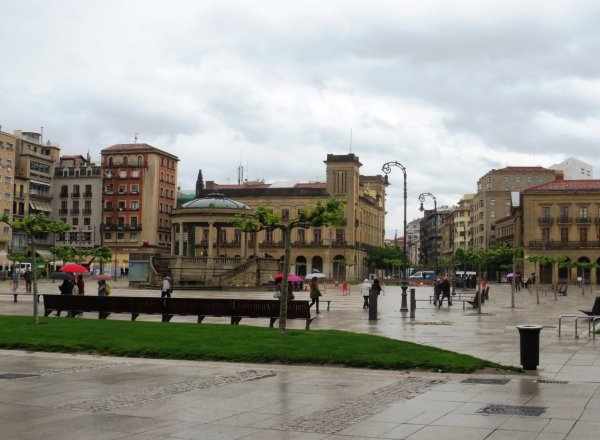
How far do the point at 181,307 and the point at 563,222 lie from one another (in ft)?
282

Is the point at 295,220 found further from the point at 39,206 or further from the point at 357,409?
the point at 39,206

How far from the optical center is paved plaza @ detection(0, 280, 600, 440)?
8.40 meters

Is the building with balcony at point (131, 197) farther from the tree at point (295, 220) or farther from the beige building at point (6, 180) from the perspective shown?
the tree at point (295, 220)

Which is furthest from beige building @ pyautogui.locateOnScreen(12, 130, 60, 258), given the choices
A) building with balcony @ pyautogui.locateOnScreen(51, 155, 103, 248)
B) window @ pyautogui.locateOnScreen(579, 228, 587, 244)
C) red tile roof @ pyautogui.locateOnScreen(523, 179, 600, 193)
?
window @ pyautogui.locateOnScreen(579, 228, 587, 244)

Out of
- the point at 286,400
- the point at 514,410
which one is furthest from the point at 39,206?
the point at 514,410

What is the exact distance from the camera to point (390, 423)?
885 cm

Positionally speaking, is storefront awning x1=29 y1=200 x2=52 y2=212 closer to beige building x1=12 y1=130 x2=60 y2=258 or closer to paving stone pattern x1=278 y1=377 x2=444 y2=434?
beige building x1=12 y1=130 x2=60 y2=258

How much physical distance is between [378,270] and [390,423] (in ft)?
414

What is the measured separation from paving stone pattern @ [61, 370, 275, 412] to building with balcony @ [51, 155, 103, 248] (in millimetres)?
106477

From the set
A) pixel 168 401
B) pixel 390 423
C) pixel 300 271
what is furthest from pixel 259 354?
pixel 300 271

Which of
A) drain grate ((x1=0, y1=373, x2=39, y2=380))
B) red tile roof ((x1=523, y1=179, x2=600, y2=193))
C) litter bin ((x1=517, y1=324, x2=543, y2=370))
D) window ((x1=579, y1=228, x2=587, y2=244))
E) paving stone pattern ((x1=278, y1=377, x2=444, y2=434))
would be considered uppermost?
red tile roof ((x1=523, y1=179, x2=600, y2=193))

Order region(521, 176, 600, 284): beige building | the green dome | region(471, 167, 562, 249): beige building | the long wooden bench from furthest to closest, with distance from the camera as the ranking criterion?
region(471, 167, 562, 249): beige building < region(521, 176, 600, 284): beige building < the green dome < the long wooden bench

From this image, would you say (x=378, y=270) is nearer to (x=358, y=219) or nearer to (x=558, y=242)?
(x=358, y=219)

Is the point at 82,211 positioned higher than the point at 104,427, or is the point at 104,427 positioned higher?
the point at 82,211
